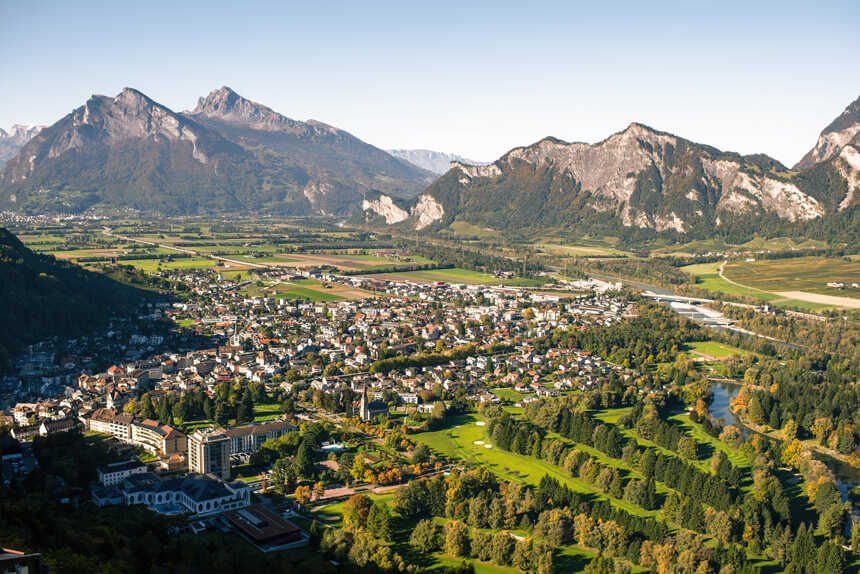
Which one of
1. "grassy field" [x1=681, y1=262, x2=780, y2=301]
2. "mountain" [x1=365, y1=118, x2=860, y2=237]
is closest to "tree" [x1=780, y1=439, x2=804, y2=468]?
"grassy field" [x1=681, y1=262, x2=780, y2=301]

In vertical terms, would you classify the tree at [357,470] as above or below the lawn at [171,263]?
below

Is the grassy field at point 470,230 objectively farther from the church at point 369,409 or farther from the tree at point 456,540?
the tree at point 456,540

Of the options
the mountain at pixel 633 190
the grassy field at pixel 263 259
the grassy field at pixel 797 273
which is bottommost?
the grassy field at pixel 263 259

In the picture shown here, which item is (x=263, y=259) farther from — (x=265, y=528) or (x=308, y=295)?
(x=265, y=528)

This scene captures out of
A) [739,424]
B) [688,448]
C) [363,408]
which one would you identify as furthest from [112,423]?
[739,424]

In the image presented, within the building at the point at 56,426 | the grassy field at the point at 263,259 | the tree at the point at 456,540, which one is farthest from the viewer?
the grassy field at the point at 263,259

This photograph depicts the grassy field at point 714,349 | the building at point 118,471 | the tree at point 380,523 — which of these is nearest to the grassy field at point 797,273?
the grassy field at point 714,349

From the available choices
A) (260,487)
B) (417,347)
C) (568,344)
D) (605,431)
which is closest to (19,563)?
(260,487)
